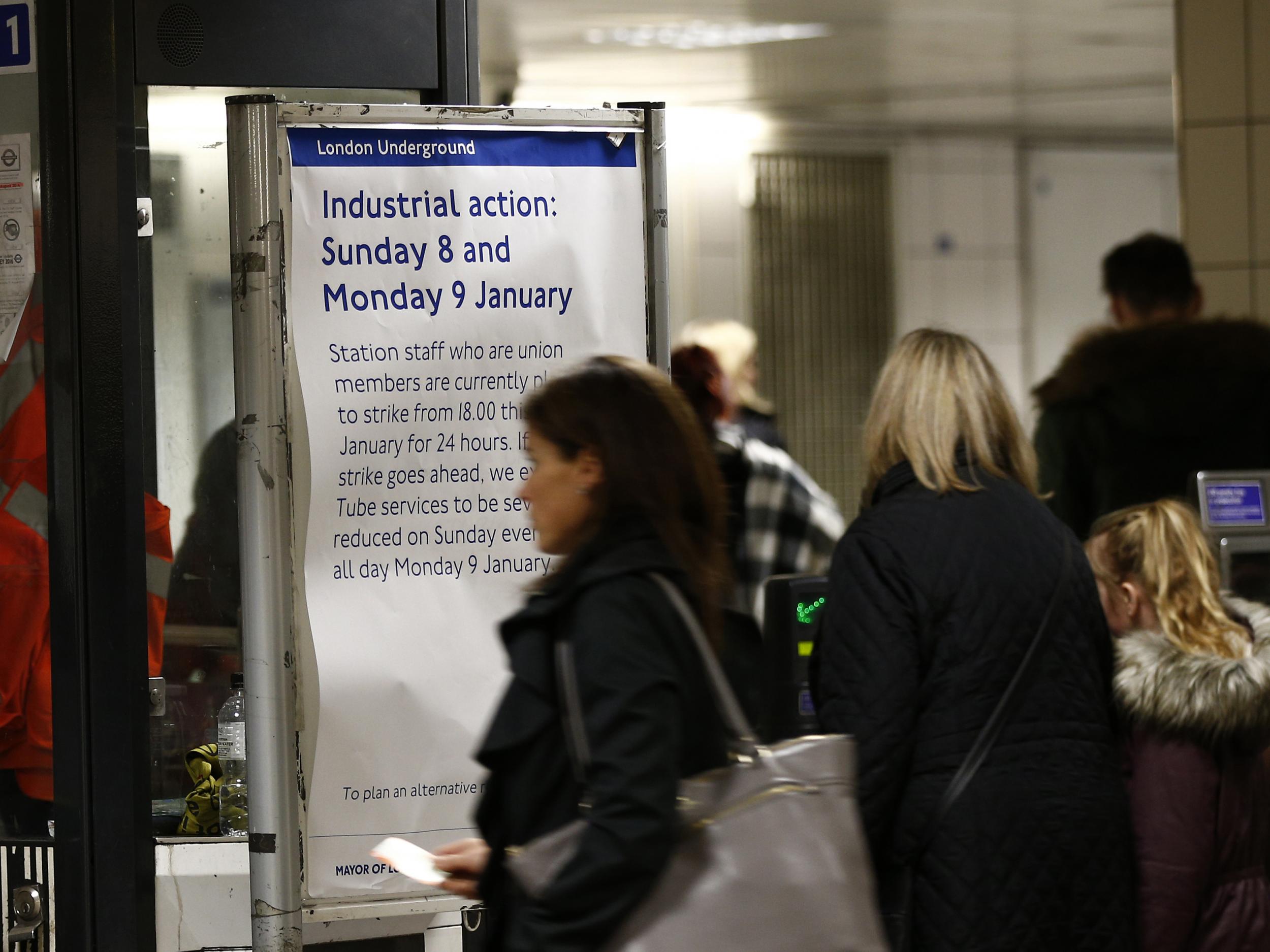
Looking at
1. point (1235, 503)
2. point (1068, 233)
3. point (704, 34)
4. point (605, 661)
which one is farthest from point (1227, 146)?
point (1068, 233)

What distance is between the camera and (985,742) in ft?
8.15

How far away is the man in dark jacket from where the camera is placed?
4.18 meters

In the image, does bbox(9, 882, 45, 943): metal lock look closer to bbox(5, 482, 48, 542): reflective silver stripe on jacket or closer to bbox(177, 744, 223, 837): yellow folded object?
bbox(177, 744, 223, 837): yellow folded object

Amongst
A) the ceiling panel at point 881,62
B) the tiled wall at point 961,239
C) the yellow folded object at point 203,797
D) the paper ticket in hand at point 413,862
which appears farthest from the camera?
the tiled wall at point 961,239

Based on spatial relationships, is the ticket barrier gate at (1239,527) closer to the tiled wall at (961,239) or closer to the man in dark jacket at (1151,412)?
the man in dark jacket at (1151,412)

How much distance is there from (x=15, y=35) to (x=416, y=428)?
3.46 feet

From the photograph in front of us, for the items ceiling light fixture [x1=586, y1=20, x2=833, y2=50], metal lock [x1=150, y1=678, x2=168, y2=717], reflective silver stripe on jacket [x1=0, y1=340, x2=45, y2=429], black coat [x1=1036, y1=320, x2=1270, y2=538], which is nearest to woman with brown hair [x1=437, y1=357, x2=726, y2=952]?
metal lock [x1=150, y1=678, x2=168, y2=717]

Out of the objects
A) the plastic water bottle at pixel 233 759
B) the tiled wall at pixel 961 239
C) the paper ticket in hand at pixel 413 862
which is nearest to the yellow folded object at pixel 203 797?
the plastic water bottle at pixel 233 759

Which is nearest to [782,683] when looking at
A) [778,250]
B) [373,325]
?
[373,325]

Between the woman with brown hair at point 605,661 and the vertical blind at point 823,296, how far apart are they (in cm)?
901

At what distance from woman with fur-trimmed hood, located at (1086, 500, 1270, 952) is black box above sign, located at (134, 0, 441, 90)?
167 centimetres

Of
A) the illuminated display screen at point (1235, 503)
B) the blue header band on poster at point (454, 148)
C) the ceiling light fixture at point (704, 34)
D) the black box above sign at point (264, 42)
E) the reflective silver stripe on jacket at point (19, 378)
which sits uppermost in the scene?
the ceiling light fixture at point (704, 34)

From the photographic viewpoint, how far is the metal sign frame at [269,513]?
8.11 feet

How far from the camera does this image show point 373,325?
2.55 metres
